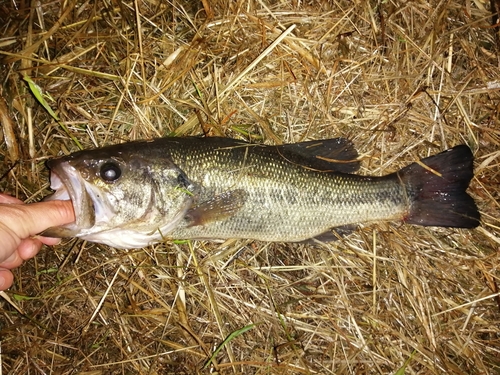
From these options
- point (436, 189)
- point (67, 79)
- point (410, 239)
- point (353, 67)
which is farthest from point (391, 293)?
point (67, 79)

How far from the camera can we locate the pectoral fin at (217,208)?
9.14 ft

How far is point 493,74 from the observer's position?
3.38 metres

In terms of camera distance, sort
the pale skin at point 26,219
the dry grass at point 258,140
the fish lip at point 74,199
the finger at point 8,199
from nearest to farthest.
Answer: the pale skin at point 26,219 < the fish lip at point 74,199 < the finger at point 8,199 < the dry grass at point 258,140

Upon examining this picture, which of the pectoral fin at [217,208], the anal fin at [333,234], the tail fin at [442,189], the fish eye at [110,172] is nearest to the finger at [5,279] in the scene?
the fish eye at [110,172]

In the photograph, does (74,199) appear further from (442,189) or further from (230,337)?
(442,189)

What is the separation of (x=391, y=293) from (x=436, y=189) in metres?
Answer: 0.98

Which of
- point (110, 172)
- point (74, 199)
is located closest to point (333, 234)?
point (110, 172)

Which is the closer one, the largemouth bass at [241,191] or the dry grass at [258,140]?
the largemouth bass at [241,191]


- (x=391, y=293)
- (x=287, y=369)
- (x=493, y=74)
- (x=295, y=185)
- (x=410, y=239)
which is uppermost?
(x=493, y=74)

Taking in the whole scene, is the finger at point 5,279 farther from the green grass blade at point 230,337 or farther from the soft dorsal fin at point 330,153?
the soft dorsal fin at point 330,153

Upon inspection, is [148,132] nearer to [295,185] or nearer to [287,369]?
[295,185]

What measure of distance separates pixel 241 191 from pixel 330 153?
88 cm

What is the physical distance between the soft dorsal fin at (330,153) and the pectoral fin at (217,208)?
0.61 metres

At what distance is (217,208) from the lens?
2.78 meters
